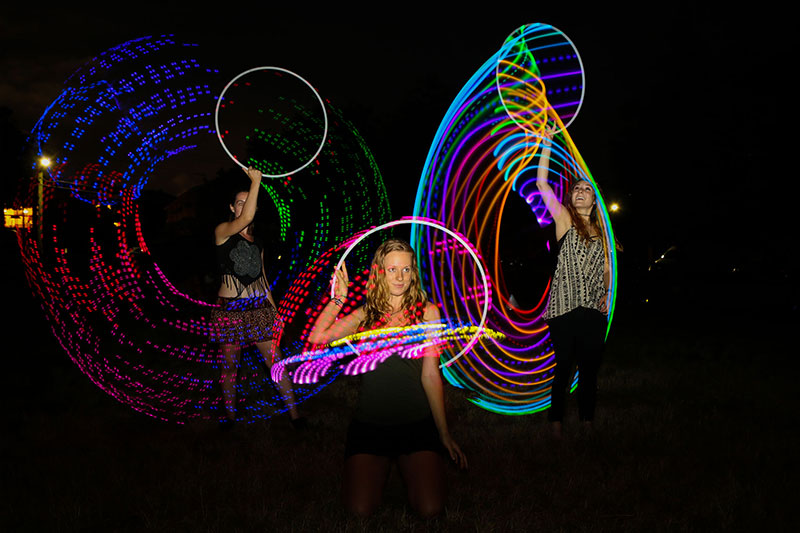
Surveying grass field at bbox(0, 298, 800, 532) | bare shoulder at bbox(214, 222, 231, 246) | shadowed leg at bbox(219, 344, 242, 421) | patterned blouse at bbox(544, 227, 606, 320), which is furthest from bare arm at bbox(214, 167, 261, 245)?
patterned blouse at bbox(544, 227, 606, 320)

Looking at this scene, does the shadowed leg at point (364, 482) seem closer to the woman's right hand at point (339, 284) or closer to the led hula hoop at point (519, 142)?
the woman's right hand at point (339, 284)

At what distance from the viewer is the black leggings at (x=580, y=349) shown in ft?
16.0

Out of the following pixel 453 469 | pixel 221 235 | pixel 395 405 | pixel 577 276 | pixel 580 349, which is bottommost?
pixel 453 469

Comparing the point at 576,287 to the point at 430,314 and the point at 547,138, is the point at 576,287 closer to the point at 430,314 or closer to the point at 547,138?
the point at 547,138

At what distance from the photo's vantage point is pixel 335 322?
3.72 meters

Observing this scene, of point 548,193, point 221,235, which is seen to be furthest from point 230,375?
point 548,193

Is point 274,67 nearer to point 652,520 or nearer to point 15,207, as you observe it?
point 15,207

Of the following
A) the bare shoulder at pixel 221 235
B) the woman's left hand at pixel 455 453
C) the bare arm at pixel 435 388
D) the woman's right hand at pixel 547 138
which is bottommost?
the woman's left hand at pixel 455 453

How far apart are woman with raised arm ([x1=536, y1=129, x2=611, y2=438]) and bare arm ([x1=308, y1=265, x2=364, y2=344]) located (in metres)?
1.81

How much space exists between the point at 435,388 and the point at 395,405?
235 millimetres

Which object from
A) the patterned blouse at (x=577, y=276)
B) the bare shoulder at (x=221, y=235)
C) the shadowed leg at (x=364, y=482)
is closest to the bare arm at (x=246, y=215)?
the bare shoulder at (x=221, y=235)

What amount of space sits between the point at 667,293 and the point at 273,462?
64.6 feet

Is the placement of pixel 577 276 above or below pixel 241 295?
above

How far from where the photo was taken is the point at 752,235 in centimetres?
1912
